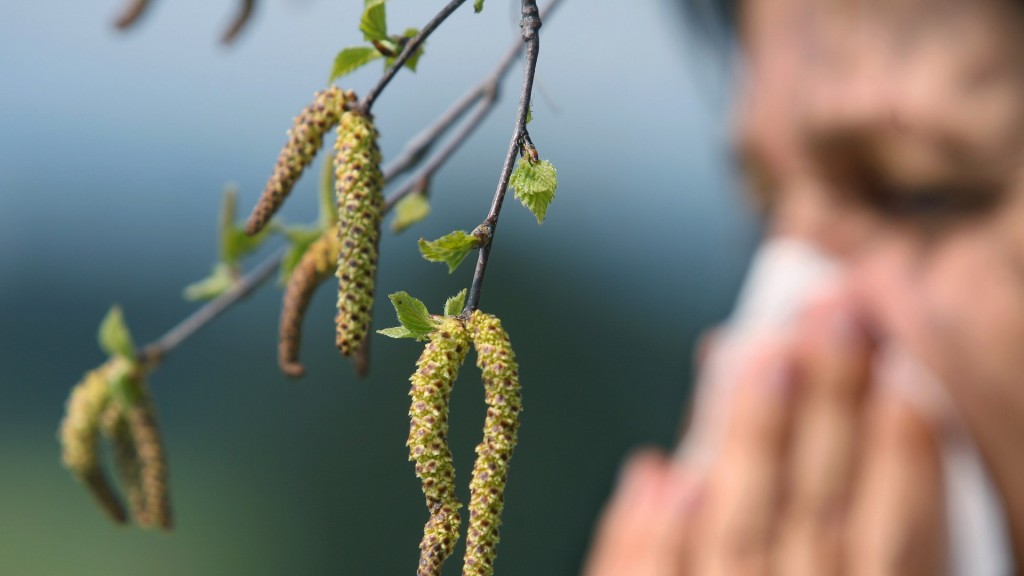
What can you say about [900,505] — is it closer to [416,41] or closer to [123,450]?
[123,450]

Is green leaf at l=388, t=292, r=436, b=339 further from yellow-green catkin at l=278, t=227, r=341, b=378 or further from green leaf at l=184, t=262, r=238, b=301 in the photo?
green leaf at l=184, t=262, r=238, b=301

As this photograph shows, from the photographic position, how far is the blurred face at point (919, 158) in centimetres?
106

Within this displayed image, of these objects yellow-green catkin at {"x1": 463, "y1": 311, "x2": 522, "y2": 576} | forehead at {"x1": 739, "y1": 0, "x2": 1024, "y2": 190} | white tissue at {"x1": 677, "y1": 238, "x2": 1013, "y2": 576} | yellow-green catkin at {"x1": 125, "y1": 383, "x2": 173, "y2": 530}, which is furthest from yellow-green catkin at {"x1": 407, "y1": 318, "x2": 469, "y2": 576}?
white tissue at {"x1": 677, "y1": 238, "x2": 1013, "y2": 576}

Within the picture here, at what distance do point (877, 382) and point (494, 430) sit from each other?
1.34 metres

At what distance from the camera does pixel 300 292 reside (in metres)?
0.61

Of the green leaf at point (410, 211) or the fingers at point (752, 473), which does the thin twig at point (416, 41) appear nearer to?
the green leaf at point (410, 211)

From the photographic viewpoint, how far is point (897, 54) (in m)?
1.13

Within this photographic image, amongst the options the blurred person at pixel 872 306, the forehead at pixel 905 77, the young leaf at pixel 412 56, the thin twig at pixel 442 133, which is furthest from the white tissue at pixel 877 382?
the young leaf at pixel 412 56

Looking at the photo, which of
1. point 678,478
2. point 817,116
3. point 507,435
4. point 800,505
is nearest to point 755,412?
point 800,505

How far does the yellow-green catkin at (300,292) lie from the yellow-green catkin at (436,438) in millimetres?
157

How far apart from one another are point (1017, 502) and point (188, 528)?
9.72m

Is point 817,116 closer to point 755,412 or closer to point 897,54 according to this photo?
point 897,54

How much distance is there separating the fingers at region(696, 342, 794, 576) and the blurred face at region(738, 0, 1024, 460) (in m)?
0.20

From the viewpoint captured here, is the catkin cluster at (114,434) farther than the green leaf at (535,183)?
Yes
